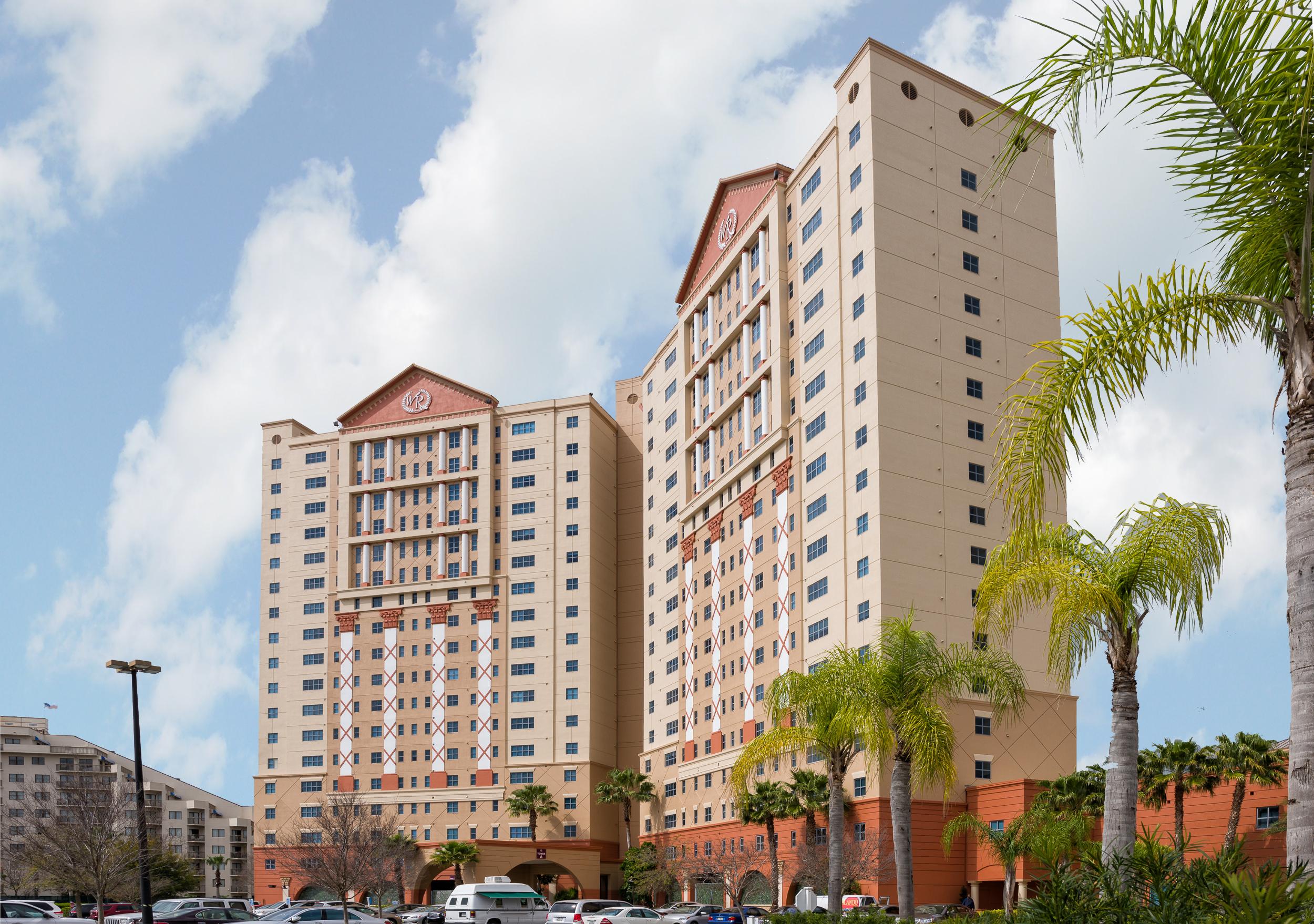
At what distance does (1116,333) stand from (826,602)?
68279 mm

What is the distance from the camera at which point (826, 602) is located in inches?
3118

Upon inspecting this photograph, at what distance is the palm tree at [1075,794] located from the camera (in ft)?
201

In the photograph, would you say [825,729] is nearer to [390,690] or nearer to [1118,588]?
[1118,588]

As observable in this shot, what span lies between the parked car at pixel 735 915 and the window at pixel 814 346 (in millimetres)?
35871

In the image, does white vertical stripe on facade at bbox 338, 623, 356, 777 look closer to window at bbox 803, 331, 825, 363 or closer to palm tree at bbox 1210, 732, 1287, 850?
window at bbox 803, 331, 825, 363

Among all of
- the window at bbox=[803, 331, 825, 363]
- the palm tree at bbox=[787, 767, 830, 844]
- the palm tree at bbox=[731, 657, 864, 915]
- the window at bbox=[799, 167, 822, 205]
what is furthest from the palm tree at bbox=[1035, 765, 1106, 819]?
the window at bbox=[799, 167, 822, 205]

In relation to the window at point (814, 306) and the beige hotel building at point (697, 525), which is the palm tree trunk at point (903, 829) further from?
the window at point (814, 306)

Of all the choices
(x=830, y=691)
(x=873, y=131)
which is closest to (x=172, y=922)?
(x=830, y=691)

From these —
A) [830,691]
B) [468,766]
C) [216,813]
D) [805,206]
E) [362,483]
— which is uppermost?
[805,206]

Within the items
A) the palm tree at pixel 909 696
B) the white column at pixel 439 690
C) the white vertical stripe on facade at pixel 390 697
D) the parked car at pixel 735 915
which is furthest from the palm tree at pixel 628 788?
the palm tree at pixel 909 696

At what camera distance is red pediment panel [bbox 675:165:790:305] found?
9812 cm

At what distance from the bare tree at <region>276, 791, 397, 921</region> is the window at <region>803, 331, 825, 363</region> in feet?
136

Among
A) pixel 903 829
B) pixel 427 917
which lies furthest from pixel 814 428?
pixel 903 829

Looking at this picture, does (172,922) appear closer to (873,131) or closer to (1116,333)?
(1116,333)
